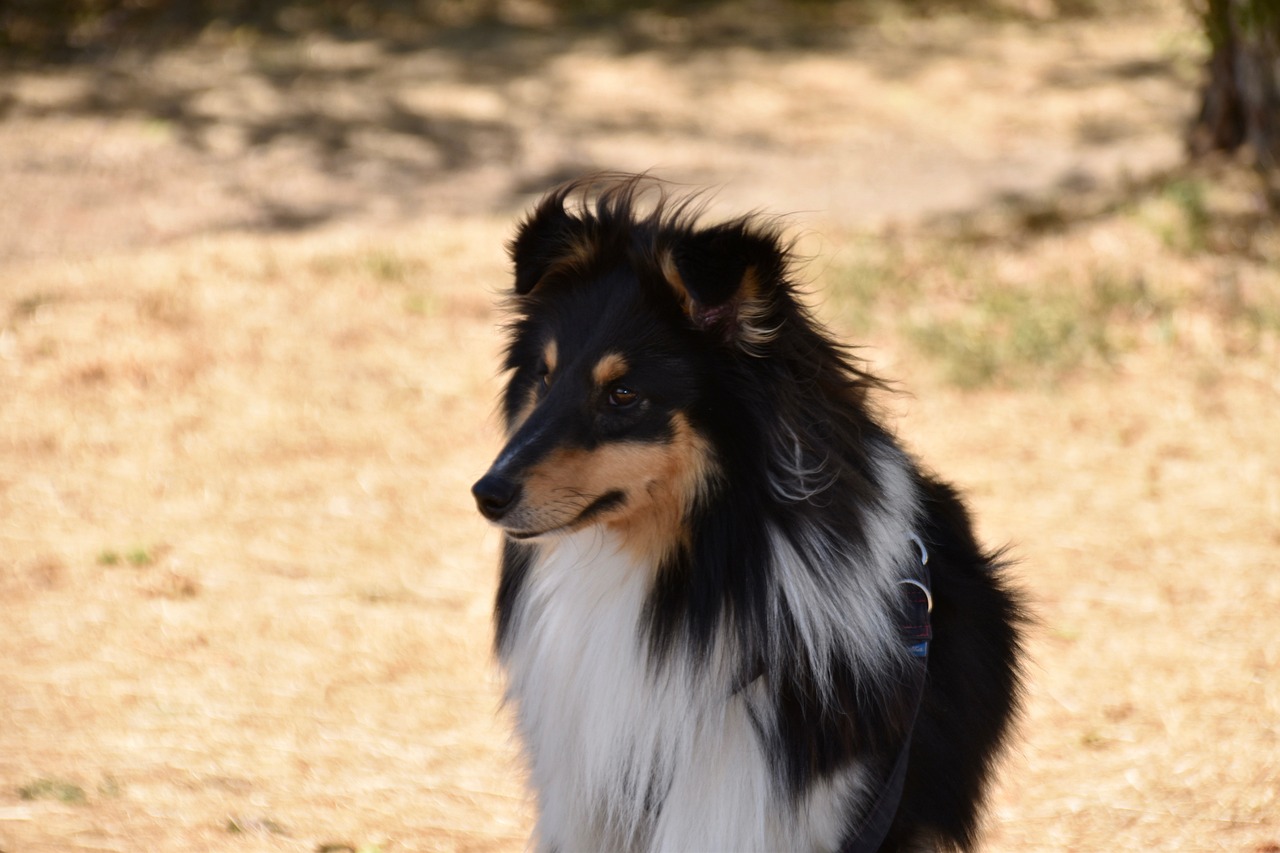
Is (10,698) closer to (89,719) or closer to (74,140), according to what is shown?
(89,719)

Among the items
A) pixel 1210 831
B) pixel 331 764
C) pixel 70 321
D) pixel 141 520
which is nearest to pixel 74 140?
pixel 70 321

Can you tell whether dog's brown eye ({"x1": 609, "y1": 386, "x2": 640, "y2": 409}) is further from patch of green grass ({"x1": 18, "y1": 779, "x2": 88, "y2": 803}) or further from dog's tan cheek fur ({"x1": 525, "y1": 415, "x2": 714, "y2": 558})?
patch of green grass ({"x1": 18, "y1": 779, "x2": 88, "y2": 803})

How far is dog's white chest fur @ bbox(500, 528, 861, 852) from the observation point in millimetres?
2721

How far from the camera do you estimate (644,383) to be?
2.73 m

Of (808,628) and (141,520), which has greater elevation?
(808,628)

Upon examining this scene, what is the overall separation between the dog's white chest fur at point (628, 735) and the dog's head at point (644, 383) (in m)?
0.18

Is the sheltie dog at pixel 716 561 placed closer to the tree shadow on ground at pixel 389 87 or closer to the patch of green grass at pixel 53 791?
the patch of green grass at pixel 53 791

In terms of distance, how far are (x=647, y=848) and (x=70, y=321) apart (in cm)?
575

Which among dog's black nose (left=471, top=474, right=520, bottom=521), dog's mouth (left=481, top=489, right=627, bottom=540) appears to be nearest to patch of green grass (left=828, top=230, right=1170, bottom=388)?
dog's mouth (left=481, top=489, right=627, bottom=540)

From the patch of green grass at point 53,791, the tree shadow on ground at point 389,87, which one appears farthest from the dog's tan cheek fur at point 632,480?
the tree shadow on ground at point 389,87

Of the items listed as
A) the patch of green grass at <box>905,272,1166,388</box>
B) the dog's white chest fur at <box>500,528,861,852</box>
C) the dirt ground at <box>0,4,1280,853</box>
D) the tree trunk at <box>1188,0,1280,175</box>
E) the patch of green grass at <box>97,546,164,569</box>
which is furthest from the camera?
the tree trunk at <box>1188,0,1280,175</box>

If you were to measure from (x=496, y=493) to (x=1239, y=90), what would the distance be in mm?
7083

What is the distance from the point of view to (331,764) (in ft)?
13.6

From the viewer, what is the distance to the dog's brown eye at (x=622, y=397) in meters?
2.74
